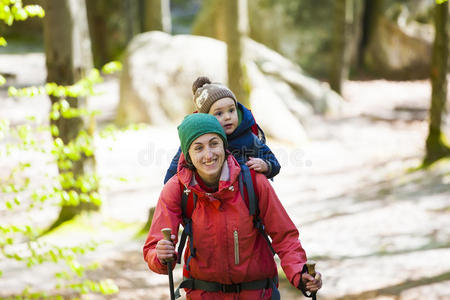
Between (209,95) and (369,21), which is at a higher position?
(369,21)

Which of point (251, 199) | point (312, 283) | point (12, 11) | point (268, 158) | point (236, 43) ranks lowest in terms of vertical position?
point (312, 283)

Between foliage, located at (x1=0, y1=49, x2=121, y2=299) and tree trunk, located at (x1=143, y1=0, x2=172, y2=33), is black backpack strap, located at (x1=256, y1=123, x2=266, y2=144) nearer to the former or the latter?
foliage, located at (x1=0, y1=49, x2=121, y2=299)

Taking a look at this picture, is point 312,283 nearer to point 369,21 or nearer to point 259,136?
point 259,136

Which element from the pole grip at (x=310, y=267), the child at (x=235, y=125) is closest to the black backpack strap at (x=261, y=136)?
the child at (x=235, y=125)

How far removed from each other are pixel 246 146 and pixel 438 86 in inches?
322

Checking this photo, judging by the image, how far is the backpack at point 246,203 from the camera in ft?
8.83

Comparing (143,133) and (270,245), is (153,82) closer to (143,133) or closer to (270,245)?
(143,133)

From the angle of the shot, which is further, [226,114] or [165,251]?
[226,114]

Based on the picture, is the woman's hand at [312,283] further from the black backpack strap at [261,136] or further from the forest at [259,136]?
the forest at [259,136]

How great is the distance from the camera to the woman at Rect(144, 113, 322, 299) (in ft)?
8.72

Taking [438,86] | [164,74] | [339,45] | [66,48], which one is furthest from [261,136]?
[339,45]

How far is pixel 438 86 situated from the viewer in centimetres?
989

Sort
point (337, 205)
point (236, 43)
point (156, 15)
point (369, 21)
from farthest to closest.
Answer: point (369, 21) → point (156, 15) → point (236, 43) → point (337, 205)

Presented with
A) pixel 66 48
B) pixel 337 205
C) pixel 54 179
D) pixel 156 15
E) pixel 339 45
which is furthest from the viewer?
pixel 156 15
